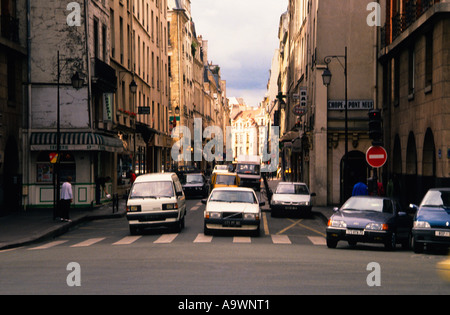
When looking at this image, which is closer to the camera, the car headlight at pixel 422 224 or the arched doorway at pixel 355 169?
the car headlight at pixel 422 224

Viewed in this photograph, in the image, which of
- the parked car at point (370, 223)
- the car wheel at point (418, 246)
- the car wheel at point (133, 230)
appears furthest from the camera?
the car wheel at point (133, 230)

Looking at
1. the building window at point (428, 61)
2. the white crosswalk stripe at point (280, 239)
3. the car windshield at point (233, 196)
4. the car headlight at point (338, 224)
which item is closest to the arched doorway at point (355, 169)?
the building window at point (428, 61)

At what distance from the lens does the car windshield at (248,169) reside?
55250 millimetres

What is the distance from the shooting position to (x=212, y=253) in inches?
574

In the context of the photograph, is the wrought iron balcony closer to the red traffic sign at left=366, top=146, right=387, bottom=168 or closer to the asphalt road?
the asphalt road

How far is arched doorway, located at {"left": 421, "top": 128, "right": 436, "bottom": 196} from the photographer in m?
24.6

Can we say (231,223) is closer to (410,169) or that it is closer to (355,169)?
(410,169)

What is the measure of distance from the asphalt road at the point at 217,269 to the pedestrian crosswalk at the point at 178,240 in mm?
37

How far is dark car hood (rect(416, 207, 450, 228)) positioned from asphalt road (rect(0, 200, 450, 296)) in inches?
33.6

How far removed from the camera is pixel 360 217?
653 inches

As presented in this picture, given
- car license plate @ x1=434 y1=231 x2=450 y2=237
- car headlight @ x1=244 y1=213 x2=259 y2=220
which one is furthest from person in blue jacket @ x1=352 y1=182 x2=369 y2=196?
car license plate @ x1=434 y1=231 x2=450 y2=237

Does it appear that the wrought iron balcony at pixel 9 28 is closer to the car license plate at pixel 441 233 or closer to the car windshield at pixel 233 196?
the car windshield at pixel 233 196

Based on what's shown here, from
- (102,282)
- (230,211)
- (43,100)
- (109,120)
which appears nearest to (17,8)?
(43,100)
